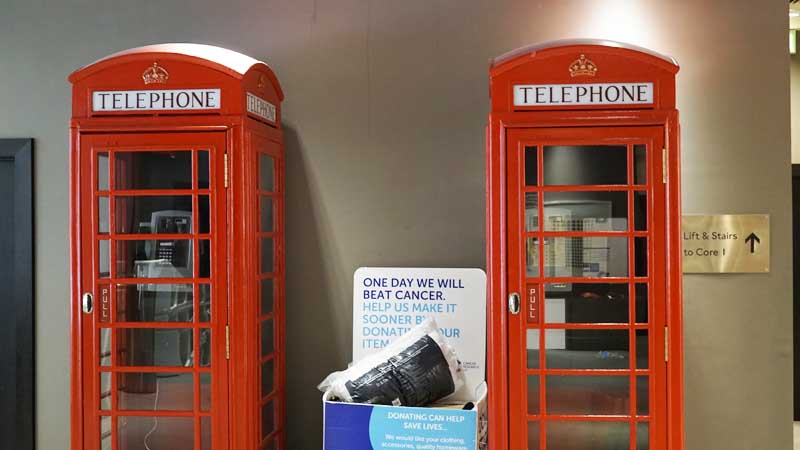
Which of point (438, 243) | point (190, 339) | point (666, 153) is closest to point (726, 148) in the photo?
point (666, 153)

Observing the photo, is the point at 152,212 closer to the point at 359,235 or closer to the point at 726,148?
the point at 359,235

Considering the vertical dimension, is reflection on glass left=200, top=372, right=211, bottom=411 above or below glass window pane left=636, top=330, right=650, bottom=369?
below

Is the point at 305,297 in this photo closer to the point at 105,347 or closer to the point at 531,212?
the point at 105,347

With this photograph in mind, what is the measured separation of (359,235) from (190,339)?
42.8 inches

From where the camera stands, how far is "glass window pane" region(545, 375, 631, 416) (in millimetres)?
2891

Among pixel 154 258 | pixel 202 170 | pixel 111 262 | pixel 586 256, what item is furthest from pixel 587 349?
pixel 111 262

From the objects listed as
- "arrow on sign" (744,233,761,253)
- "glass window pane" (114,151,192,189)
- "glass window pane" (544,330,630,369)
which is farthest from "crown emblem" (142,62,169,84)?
"arrow on sign" (744,233,761,253)

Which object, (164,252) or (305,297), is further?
(305,297)

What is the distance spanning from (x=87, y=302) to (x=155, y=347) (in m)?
0.36

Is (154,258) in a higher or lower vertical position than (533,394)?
higher

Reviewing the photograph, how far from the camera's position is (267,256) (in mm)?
3369

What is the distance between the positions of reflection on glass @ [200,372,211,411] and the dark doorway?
1422 mm

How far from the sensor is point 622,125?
2.83 m

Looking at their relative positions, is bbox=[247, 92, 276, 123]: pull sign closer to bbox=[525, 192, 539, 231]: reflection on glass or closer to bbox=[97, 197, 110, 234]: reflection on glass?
bbox=[97, 197, 110, 234]: reflection on glass
